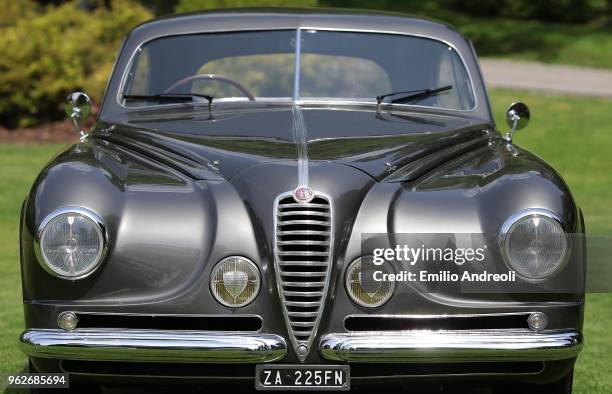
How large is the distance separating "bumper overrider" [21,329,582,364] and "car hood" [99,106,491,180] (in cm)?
67

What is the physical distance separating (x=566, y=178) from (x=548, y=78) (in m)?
8.62

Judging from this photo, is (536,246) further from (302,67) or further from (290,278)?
(302,67)

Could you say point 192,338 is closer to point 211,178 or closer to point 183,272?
point 183,272

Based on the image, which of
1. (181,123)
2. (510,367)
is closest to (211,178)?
(181,123)

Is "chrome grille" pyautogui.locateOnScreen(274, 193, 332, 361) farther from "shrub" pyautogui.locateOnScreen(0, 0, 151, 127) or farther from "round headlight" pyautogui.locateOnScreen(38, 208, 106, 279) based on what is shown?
"shrub" pyautogui.locateOnScreen(0, 0, 151, 127)

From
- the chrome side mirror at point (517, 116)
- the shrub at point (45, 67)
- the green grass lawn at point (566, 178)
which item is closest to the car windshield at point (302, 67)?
the chrome side mirror at point (517, 116)

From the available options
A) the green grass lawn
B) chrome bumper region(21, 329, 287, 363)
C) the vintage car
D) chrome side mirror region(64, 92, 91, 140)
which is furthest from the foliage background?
chrome bumper region(21, 329, 287, 363)

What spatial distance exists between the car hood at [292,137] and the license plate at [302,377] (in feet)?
2.59

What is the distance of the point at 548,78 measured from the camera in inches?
886

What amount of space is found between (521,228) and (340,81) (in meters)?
2.00

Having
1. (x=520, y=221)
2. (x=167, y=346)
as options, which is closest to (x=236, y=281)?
(x=167, y=346)

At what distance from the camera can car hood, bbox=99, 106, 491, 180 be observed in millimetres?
4571

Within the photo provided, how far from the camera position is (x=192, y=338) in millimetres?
4102

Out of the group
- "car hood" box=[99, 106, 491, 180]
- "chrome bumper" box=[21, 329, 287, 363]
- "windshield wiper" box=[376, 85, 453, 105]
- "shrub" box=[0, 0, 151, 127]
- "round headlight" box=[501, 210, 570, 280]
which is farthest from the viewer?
"shrub" box=[0, 0, 151, 127]
